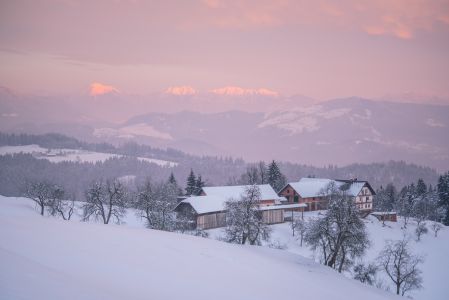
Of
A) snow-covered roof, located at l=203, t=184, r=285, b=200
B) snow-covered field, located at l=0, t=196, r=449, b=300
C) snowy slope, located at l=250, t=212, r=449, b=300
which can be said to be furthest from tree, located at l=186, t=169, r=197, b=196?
snow-covered field, located at l=0, t=196, r=449, b=300

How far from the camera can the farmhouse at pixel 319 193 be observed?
293 ft

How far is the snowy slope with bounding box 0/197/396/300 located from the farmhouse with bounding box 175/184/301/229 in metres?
31.3

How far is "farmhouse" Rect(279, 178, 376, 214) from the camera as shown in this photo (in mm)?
89188

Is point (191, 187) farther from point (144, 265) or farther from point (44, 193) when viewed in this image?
point (144, 265)

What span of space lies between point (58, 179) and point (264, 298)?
196844 millimetres

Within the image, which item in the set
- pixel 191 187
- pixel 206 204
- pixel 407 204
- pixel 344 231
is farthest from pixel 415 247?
pixel 191 187

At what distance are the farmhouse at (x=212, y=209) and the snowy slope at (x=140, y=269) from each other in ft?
103

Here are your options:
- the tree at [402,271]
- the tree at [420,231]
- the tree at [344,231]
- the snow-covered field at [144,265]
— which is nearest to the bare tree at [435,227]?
the tree at [420,231]

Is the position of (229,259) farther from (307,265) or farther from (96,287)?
(96,287)

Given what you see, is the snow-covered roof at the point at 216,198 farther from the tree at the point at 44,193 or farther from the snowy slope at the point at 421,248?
the tree at the point at 44,193

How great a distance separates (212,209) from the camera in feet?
218

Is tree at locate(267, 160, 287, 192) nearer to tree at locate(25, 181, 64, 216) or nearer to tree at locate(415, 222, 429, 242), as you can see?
tree at locate(415, 222, 429, 242)

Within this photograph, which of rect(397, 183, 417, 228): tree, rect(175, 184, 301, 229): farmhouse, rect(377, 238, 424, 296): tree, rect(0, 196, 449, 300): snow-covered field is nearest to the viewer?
→ rect(0, 196, 449, 300): snow-covered field

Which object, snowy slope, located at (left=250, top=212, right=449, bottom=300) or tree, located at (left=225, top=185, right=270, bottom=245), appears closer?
tree, located at (left=225, top=185, right=270, bottom=245)
